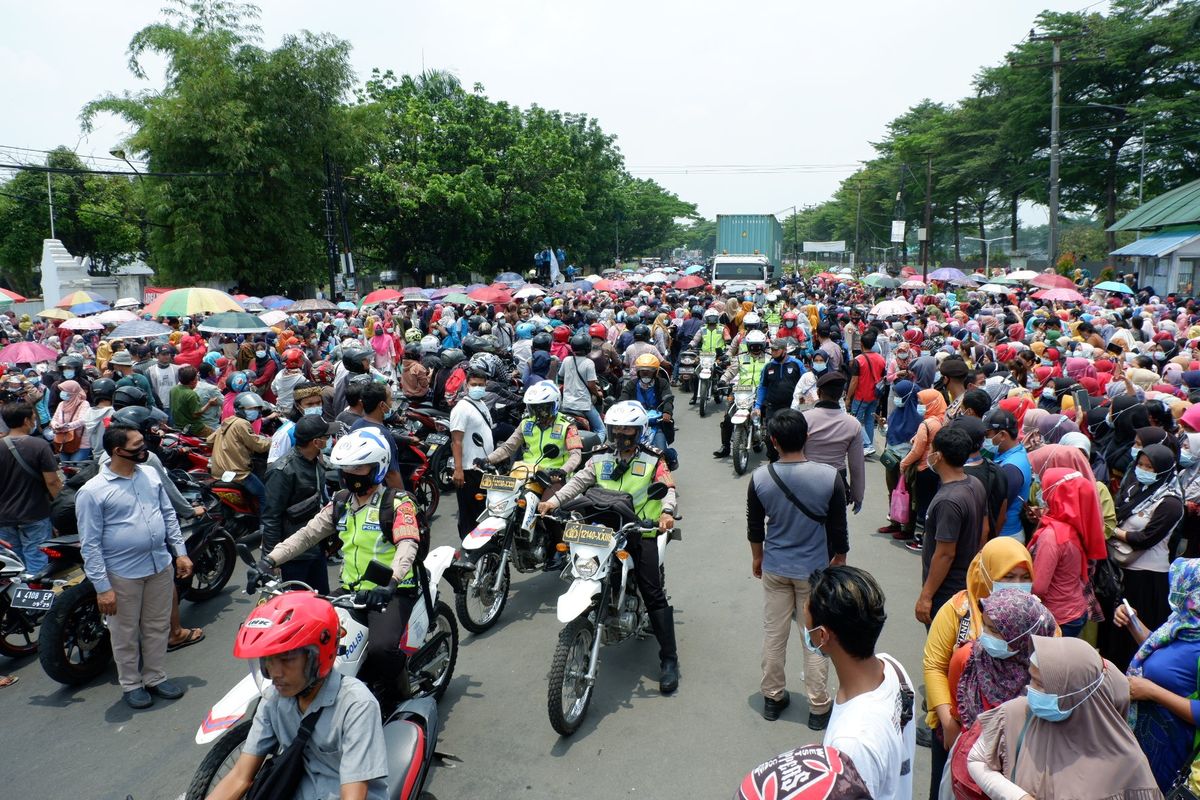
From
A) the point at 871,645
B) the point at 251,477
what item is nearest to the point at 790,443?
the point at 871,645

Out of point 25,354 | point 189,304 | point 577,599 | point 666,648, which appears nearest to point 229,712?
point 577,599

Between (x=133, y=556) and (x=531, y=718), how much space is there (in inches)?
100

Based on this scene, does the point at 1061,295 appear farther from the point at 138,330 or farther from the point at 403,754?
the point at 403,754

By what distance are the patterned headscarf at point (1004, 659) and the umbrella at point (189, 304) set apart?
12206 mm

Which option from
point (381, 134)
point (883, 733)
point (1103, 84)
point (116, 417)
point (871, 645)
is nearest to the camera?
point (883, 733)

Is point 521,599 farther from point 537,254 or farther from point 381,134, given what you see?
point 537,254

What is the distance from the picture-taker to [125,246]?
4731 centimetres

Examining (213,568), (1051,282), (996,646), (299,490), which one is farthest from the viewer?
(1051,282)

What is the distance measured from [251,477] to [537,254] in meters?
33.5

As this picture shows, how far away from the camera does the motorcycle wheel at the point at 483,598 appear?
5.62m

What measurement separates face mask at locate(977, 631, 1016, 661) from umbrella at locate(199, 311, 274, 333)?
495 inches

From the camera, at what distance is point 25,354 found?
34.8 ft

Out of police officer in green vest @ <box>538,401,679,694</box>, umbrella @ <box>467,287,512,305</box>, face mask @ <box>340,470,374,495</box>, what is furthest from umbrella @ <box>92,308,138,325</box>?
face mask @ <box>340,470,374,495</box>

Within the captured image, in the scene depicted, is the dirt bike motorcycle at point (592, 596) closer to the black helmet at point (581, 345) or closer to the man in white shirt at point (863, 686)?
the man in white shirt at point (863, 686)
